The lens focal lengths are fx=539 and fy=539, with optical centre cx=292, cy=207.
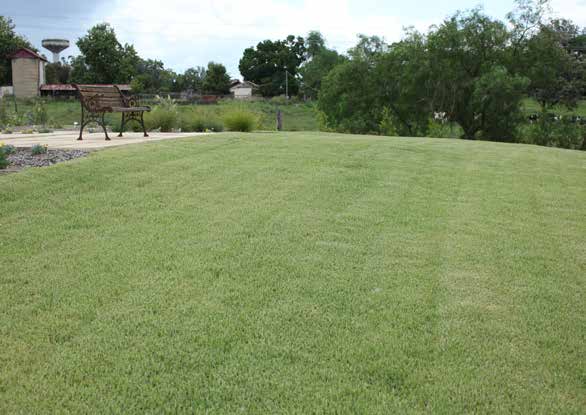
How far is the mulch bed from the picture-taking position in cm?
559

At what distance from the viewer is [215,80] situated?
68.6 meters

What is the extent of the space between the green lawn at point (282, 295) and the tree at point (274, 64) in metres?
73.0

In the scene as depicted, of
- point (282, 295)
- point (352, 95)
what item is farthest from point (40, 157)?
point (352, 95)

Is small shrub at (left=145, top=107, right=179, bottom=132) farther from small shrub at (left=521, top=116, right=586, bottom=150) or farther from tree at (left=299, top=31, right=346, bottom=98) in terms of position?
tree at (left=299, top=31, right=346, bottom=98)

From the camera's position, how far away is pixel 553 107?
87.5 feet

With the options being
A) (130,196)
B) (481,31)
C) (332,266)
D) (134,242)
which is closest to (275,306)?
(332,266)

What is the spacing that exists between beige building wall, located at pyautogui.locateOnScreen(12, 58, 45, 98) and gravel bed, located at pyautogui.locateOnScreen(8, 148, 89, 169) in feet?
140

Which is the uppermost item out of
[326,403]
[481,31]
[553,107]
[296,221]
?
[481,31]

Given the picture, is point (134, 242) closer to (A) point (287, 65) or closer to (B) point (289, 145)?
(B) point (289, 145)

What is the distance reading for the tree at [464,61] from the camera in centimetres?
2253

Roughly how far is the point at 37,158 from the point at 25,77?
44186 mm

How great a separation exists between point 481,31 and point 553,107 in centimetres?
660

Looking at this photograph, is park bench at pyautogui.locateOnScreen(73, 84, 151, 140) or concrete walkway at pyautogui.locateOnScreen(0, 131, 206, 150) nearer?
concrete walkway at pyautogui.locateOnScreen(0, 131, 206, 150)

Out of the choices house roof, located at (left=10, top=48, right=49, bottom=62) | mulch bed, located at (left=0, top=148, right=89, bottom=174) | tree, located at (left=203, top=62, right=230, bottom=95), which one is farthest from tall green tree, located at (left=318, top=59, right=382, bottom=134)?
tree, located at (left=203, top=62, right=230, bottom=95)
